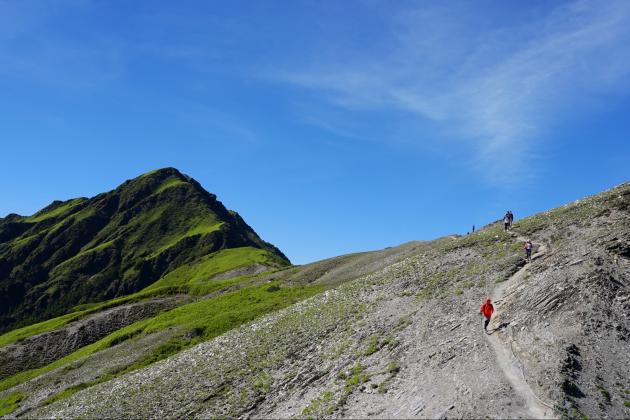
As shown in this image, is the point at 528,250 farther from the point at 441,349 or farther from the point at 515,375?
the point at 515,375

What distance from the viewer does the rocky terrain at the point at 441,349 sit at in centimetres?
2647

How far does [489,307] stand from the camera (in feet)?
110

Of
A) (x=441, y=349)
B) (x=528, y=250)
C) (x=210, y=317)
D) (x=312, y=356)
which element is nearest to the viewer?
(x=441, y=349)

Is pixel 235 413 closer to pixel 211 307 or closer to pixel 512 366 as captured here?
pixel 512 366

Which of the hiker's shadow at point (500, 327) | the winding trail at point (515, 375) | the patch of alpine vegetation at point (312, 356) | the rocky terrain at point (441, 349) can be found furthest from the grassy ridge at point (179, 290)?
the winding trail at point (515, 375)

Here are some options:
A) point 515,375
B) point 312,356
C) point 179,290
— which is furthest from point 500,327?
point 179,290

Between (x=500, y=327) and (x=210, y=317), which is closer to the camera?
(x=500, y=327)

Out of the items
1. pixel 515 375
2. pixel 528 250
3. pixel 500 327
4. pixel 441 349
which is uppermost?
pixel 528 250

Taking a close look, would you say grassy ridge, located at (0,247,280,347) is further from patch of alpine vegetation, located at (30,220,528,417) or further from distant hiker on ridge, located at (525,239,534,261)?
distant hiker on ridge, located at (525,239,534,261)

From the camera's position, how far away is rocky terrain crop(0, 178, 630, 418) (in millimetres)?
26469

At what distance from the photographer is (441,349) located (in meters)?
32.5

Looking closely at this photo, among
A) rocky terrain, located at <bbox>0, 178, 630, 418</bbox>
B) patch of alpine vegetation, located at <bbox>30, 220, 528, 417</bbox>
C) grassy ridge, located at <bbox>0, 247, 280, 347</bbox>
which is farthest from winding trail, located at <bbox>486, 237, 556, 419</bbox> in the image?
grassy ridge, located at <bbox>0, 247, 280, 347</bbox>

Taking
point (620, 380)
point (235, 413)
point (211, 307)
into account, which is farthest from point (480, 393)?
point (211, 307)

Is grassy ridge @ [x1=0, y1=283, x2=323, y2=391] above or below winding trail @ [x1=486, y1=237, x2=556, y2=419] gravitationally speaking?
above
